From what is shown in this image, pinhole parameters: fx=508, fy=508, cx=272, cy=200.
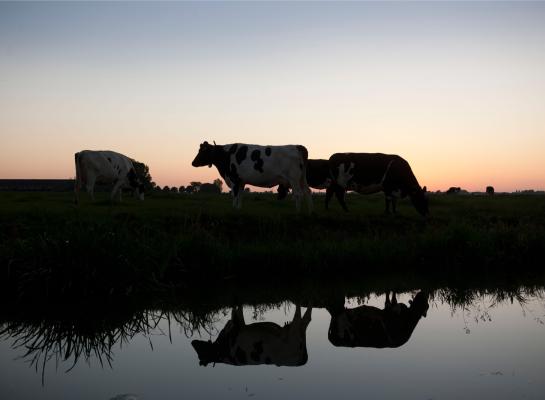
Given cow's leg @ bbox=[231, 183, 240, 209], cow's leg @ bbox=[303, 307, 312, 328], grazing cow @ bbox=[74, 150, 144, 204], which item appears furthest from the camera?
grazing cow @ bbox=[74, 150, 144, 204]

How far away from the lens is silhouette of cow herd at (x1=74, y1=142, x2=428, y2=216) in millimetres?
17172

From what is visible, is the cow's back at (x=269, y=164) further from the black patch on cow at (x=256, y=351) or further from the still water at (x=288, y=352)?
the black patch on cow at (x=256, y=351)

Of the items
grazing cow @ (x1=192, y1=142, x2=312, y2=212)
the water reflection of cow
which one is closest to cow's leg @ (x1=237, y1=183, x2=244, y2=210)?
grazing cow @ (x1=192, y1=142, x2=312, y2=212)

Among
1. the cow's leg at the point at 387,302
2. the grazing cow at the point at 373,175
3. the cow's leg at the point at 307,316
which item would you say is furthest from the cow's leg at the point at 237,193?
the cow's leg at the point at 307,316

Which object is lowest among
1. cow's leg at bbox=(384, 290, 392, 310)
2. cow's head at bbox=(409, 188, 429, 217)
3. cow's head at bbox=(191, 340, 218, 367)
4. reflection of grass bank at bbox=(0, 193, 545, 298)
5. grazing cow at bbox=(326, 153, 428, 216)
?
cow's leg at bbox=(384, 290, 392, 310)

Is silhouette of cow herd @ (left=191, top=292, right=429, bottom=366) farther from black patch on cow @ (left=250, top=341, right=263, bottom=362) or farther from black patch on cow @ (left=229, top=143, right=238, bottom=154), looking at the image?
black patch on cow @ (left=229, top=143, right=238, bottom=154)

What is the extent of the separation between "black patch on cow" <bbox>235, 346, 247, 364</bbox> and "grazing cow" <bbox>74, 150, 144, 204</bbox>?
13491 mm

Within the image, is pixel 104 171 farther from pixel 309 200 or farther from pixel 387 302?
pixel 387 302

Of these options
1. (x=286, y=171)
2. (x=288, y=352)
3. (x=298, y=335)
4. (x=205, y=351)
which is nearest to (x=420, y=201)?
(x=286, y=171)

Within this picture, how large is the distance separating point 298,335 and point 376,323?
1173mm

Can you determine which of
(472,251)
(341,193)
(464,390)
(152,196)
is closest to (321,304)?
(464,390)

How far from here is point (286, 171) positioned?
17.2 metres

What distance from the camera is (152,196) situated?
22.5m

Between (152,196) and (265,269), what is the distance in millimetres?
13632
